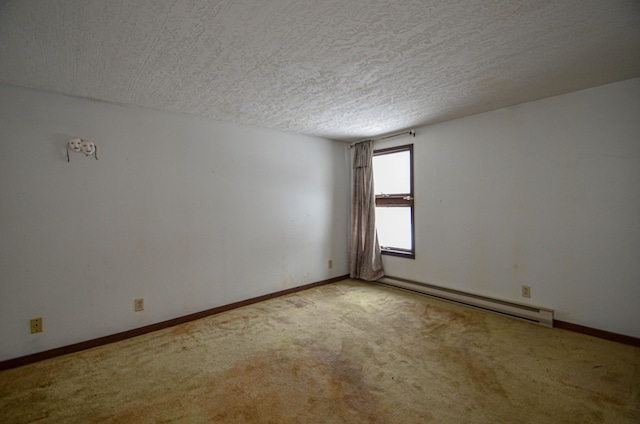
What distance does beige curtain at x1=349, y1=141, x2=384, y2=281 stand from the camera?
13.9 ft

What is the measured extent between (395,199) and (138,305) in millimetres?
3359

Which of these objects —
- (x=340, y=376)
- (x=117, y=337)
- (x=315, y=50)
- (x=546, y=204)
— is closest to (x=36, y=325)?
(x=117, y=337)

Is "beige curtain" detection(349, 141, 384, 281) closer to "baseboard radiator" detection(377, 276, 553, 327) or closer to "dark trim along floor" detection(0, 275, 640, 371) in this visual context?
"baseboard radiator" detection(377, 276, 553, 327)

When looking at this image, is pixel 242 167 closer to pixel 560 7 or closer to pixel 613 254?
pixel 560 7

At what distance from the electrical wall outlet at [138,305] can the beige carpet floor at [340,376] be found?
0.90ft

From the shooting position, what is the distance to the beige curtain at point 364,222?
13.9ft

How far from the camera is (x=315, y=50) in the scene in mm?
1825

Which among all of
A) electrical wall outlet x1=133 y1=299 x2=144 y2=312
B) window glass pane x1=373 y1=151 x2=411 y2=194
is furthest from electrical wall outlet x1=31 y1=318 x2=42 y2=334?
window glass pane x1=373 y1=151 x2=411 y2=194

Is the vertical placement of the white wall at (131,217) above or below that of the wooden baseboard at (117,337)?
above

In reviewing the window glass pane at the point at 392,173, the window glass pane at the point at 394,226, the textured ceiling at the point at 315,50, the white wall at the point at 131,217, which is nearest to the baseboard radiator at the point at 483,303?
the window glass pane at the point at 394,226

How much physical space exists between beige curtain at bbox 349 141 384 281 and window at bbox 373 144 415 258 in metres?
0.15

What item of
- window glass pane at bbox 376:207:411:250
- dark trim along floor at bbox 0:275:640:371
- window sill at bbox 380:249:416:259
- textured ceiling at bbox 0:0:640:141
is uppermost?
textured ceiling at bbox 0:0:640:141

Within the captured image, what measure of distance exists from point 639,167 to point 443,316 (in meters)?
2.10

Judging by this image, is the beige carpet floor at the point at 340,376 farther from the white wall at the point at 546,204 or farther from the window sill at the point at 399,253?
the window sill at the point at 399,253
